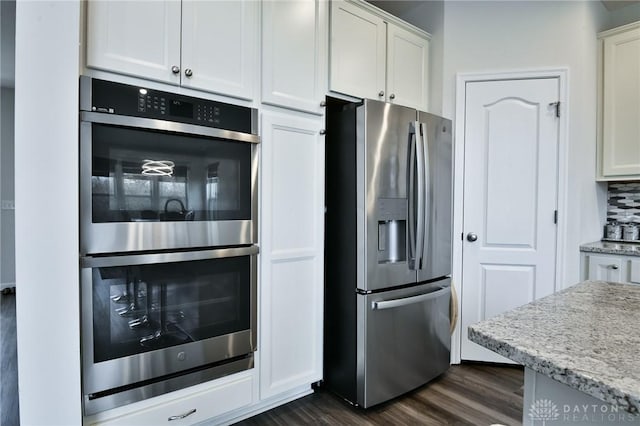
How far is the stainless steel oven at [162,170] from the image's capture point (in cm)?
134

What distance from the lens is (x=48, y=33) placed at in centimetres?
118

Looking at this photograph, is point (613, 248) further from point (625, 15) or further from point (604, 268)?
point (625, 15)

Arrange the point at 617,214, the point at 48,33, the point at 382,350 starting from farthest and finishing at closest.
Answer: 1. the point at 617,214
2. the point at 382,350
3. the point at 48,33

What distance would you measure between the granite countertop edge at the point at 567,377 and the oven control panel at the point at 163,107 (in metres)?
1.39

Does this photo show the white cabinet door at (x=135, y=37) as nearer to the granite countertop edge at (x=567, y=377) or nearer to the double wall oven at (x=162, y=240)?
the double wall oven at (x=162, y=240)

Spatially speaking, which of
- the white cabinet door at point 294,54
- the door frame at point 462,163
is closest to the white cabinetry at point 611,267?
the door frame at point 462,163

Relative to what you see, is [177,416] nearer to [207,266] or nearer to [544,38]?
[207,266]

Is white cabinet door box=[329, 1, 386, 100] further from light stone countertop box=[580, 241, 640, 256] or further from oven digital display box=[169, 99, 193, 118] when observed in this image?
light stone countertop box=[580, 241, 640, 256]

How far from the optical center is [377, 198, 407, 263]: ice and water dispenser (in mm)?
2016

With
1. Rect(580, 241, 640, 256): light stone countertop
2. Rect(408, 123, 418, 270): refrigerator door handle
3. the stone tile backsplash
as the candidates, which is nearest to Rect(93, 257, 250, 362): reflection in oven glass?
Rect(408, 123, 418, 270): refrigerator door handle

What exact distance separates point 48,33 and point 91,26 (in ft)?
0.66

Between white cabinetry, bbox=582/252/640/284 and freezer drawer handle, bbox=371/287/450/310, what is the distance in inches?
44.5

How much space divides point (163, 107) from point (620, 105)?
10.2 ft

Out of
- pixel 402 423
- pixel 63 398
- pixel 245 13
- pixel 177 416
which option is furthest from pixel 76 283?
pixel 402 423
